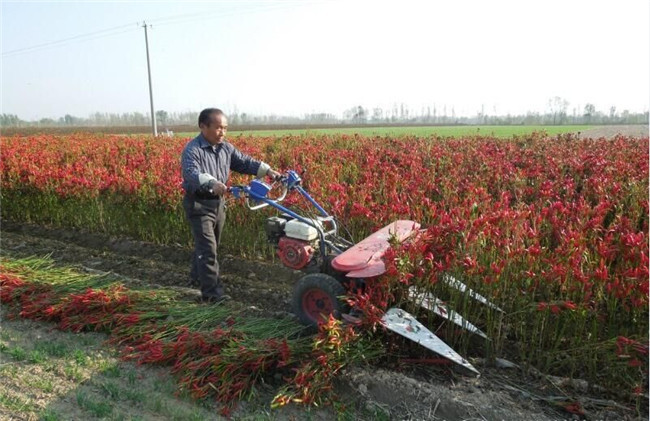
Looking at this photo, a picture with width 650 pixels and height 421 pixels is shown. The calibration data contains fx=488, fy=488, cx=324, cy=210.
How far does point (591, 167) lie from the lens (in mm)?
6820

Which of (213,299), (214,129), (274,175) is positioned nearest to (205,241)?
(213,299)

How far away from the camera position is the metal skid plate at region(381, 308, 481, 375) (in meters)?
2.87

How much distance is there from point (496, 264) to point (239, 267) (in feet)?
10.8

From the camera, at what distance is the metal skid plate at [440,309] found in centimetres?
319

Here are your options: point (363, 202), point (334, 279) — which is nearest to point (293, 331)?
point (334, 279)

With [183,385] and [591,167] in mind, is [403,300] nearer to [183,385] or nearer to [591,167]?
[183,385]

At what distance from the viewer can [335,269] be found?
359cm

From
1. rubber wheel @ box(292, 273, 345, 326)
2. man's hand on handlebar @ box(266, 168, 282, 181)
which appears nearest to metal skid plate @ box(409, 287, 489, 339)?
rubber wheel @ box(292, 273, 345, 326)

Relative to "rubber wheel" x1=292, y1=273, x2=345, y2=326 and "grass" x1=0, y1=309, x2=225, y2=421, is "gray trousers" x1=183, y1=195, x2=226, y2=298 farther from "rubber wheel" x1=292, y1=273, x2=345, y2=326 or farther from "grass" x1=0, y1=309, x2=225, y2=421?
"rubber wheel" x1=292, y1=273, x2=345, y2=326

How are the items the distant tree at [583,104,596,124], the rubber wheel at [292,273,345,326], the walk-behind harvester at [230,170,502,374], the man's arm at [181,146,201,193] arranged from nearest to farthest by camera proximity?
the walk-behind harvester at [230,170,502,374], the rubber wheel at [292,273,345,326], the man's arm at [181,146,201,193], the distant tree at [583,104,596,124]

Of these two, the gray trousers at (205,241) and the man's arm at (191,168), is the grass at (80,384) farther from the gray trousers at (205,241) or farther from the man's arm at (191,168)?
the man's arm at (191,168)

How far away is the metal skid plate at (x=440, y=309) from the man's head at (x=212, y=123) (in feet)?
7.50

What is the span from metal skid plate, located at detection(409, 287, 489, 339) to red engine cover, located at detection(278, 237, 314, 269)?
0.85 metres

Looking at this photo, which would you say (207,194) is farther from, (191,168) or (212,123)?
(212,123)
